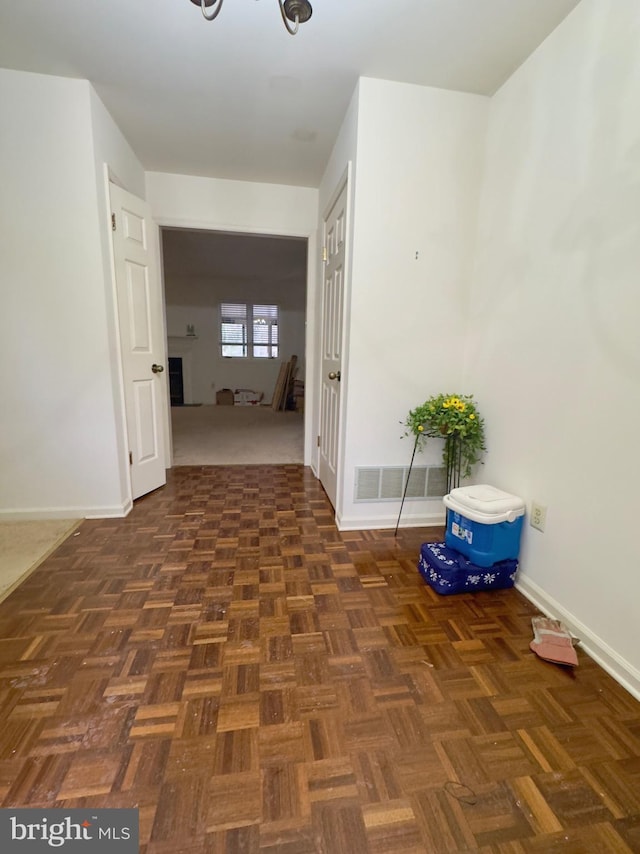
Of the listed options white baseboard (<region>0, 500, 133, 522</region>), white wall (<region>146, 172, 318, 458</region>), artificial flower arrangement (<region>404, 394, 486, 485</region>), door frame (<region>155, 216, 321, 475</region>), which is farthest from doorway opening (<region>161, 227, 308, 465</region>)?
artificial flower arrangement (<region>404, 394, 486, 485</region>)

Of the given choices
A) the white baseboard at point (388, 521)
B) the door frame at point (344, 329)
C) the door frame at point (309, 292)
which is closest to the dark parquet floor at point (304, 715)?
the white baseboard at point (388, 521)

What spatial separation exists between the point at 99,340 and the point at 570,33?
267 centimetres

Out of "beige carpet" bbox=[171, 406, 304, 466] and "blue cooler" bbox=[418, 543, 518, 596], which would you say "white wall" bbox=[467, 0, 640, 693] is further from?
"beige carpet" bbox=[171, 406, 304, 466]

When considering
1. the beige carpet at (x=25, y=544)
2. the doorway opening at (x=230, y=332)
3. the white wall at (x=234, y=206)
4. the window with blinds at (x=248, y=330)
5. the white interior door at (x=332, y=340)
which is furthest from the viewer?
the window with blinds at (x=248, y=330)

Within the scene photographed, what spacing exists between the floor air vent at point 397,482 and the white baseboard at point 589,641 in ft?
2.37

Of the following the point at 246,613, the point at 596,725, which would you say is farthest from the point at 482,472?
the point at 246,613

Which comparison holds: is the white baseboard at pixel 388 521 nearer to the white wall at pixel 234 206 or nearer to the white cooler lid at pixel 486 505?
the white cooler lid at pixel 486 505

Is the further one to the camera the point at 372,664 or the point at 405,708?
the point at 372,664

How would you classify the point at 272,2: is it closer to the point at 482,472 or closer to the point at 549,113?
the point at 549,113

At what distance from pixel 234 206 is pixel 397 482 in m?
2.60

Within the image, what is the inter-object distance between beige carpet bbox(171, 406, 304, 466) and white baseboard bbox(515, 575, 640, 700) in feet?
7.80

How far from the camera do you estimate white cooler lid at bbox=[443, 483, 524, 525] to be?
1671 mm

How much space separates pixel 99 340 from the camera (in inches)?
88.3
